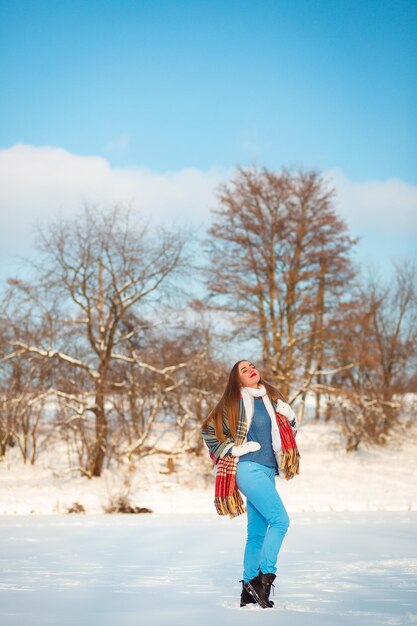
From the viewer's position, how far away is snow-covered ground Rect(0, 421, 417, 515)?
→ 17.2 meters

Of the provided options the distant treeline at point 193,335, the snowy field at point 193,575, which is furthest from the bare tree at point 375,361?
the snowy field at point 193,575

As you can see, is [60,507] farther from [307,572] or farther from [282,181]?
[282,181]

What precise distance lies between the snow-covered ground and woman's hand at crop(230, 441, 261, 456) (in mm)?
11621

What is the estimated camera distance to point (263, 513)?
5207 millimetres

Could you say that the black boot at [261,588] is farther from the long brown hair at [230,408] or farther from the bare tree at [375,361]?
the bare tree at [375,361]

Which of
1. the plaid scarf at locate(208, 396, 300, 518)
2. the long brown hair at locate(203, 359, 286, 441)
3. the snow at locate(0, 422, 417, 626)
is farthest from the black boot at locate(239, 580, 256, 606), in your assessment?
the long brown hair at locate(203, 359, 286, 441)

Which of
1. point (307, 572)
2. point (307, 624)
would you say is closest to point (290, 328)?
point (307, 572)

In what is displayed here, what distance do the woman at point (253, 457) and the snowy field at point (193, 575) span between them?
1.16 feet

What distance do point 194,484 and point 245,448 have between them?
14527 millimetres

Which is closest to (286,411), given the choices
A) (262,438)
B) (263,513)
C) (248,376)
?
(262,438)

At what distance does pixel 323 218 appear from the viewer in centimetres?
2433

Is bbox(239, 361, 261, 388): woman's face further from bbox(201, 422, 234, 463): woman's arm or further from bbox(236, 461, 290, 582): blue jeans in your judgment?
bbox(236, 461, 290, 582): blue jeans

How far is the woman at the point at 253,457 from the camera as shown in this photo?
5.20 meters

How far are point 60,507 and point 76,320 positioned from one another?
493 centimetres
